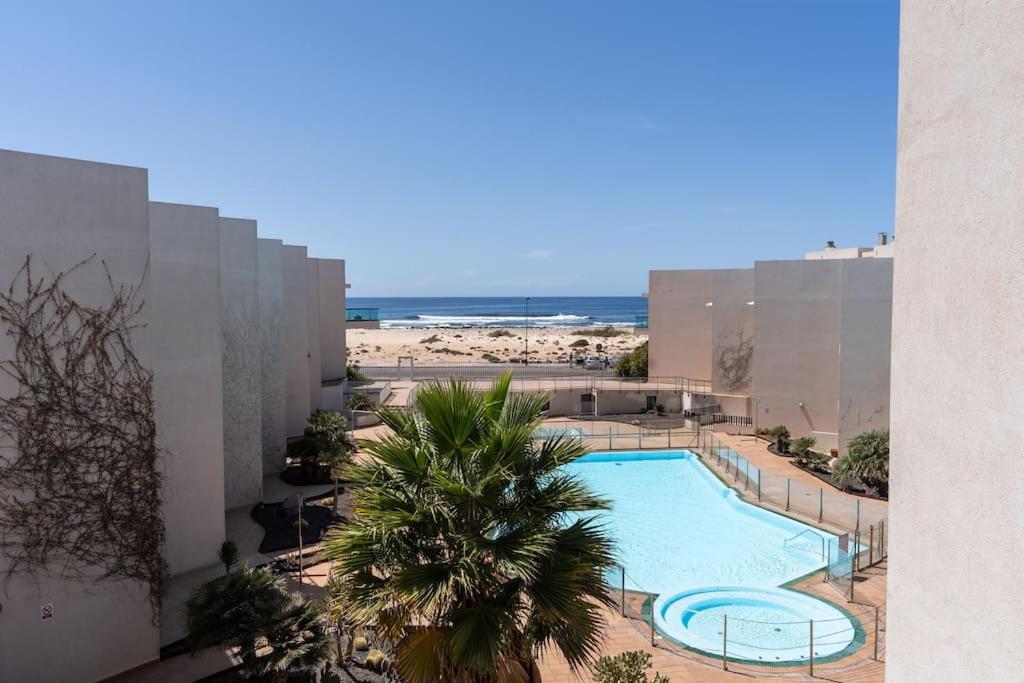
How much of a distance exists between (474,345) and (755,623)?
5804cm

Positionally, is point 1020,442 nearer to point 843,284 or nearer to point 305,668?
point 305,668

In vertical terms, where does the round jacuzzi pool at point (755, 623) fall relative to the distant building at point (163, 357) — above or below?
below

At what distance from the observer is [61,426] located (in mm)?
9031

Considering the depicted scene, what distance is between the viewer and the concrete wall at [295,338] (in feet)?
68.9

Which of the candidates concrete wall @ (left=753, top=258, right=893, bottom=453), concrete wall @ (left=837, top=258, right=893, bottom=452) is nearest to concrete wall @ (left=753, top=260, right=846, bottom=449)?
concrete wall @ (left=753, top=258, right=893, bottom=453)

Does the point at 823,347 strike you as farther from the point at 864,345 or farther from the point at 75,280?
the point at 75,280

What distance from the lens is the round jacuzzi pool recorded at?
9.80 meters

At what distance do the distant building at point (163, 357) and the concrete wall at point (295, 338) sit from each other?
0.15ft

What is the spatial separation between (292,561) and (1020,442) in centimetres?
1285

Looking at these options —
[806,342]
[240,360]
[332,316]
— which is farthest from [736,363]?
[240,360]

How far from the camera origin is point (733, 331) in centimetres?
2791

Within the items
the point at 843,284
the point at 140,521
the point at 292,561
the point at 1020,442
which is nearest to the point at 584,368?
the point at 843,284

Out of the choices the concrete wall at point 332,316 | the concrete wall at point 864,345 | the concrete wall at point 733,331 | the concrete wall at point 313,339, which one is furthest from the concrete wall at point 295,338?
the concrete wall at point 864,345

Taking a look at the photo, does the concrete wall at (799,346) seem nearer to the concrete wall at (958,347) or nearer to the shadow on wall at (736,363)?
the shadow on wall at (736,363)
